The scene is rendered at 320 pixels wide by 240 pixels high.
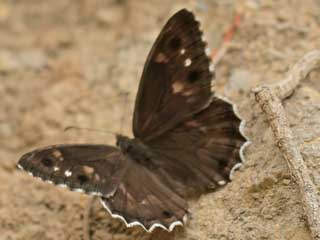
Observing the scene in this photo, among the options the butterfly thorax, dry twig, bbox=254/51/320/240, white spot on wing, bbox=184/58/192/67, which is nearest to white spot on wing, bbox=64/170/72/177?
the butterfly thorax

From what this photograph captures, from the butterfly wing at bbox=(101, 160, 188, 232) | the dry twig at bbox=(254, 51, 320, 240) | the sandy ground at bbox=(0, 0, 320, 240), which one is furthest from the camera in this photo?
the sandy ground at bbox=(0, 0, 320, 240)

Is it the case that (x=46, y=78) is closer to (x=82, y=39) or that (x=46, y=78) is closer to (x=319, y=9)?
(x=82, y=39)

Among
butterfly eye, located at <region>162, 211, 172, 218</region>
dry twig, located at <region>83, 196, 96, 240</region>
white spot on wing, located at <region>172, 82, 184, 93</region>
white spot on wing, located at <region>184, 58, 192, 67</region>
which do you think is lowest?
dry twig, located at <region>83, 196, 96, 240</region>

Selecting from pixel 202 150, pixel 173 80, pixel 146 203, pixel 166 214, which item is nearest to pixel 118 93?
pixel 173 80

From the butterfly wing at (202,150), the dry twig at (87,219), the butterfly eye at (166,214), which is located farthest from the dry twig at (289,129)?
the dry twig at (87,219)

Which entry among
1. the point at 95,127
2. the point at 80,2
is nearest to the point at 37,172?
the point at 95,127

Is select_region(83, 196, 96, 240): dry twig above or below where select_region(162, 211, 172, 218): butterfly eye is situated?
below

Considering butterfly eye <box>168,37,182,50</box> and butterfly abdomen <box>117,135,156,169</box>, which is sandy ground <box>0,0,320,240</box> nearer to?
butterfly abdomen <box>117,135,156,169</box>
